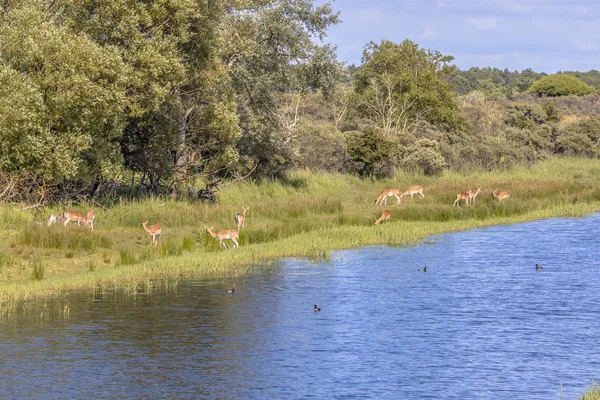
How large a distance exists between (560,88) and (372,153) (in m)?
67.4

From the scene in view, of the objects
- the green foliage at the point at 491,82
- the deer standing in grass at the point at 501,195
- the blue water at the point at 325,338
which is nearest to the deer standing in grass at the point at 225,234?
the blue water at the point at 325,338

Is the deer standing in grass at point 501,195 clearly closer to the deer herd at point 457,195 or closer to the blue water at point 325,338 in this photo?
the deer herd at point 457,195

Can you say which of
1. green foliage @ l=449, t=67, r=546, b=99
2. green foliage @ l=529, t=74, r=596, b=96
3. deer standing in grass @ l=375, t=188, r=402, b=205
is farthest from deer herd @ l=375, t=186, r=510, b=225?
green foliage @ l=529, t=74, r=596, b=96

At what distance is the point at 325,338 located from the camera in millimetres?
15133

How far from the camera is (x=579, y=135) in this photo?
217ft

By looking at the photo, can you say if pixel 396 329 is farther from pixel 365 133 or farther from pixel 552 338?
pixel 365 133

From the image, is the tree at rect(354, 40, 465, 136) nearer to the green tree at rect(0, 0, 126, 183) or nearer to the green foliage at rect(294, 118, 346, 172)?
the green foliage at rect(294, 118, 346, 172)

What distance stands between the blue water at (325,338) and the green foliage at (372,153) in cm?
2424

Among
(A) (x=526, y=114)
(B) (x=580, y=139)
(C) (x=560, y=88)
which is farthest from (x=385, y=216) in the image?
(C) (x=560, y=88)

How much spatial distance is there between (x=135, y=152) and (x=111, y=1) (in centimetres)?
619

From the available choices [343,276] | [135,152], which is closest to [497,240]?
[343,276]

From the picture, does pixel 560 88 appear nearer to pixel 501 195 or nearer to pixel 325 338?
pixel 501 195

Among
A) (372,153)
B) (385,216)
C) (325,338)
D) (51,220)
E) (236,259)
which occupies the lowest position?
(325,338)

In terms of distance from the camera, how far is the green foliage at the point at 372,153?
47.0 metres
